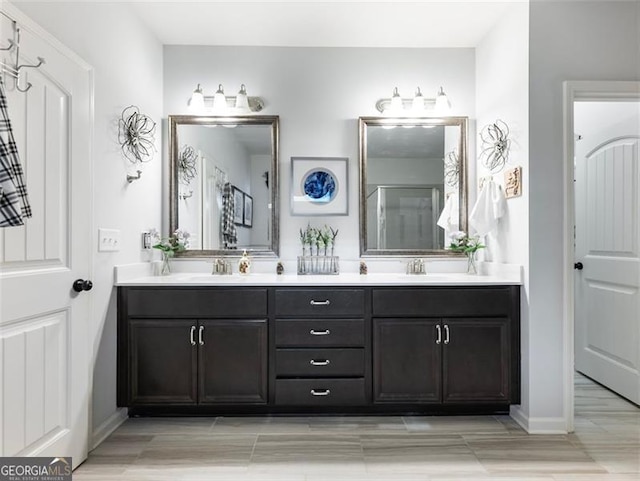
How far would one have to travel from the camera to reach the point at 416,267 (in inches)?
118

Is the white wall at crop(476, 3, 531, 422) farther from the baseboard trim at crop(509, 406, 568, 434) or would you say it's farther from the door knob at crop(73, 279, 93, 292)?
the door knob at crop(73, 279, 93, 292)

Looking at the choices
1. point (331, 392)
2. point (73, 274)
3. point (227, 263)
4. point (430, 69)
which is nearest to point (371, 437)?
point (331, 392)

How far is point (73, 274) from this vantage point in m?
1.96

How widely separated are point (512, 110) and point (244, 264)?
2.01 metres

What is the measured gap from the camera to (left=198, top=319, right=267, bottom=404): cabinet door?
244cm

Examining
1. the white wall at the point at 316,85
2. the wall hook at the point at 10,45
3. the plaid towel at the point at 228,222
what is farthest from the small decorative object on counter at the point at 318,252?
the wall hook at the point at 10,45

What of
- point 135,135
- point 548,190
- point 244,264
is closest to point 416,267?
point 548,190

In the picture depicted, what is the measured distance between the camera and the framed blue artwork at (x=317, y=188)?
3066mm

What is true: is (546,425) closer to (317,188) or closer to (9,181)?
(317,188)

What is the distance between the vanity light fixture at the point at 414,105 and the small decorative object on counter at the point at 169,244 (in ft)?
5.60

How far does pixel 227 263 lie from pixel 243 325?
69 cm

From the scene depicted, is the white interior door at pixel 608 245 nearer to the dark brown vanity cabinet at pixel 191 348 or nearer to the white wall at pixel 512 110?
the white wall at pixel 512 110

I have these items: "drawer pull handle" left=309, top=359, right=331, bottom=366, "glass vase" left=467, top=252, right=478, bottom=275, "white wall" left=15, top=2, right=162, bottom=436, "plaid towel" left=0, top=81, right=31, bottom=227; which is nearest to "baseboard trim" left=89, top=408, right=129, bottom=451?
"white wall" left=15, top=2, right=162, bottom=436

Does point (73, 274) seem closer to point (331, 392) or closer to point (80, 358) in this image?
point (80, 358)
